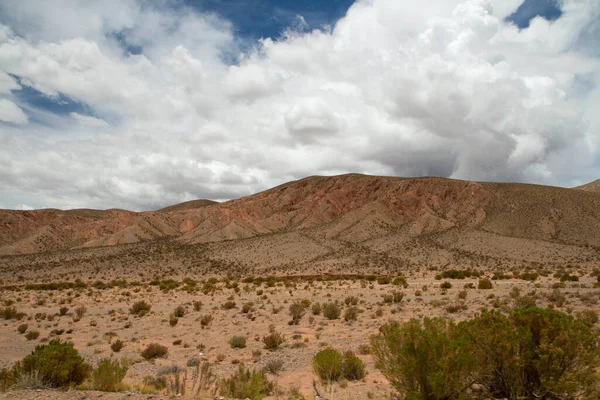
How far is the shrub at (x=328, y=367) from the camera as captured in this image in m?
9.87

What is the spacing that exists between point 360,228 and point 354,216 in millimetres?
9113

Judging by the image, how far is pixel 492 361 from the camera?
7293 millimetres

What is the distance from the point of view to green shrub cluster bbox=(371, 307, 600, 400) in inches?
266

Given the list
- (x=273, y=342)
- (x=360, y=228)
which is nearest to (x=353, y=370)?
(x=273, y=342)

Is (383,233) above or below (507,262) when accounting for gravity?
above

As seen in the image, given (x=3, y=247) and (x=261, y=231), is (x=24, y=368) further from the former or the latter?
(x=3, y=247)

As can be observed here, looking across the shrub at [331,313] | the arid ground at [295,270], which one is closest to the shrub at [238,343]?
the arid ground at [295,270]

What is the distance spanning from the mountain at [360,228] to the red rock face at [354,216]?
292 millimetres

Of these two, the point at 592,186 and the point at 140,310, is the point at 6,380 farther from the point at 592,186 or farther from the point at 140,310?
the point at 592,186

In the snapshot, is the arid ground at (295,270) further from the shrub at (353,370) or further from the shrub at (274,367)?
the shrub at (353,370)

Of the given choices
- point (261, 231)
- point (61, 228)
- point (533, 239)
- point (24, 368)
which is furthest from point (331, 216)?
point (24, 368)

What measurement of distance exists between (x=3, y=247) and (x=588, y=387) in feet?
422

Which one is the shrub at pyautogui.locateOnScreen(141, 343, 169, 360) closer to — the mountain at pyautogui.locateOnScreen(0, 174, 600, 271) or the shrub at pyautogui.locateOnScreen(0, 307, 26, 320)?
the shrub at pyautogui.locateOnScreen(0, 307, 26, 320)

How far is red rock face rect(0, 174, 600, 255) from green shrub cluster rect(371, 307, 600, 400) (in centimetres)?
7766
